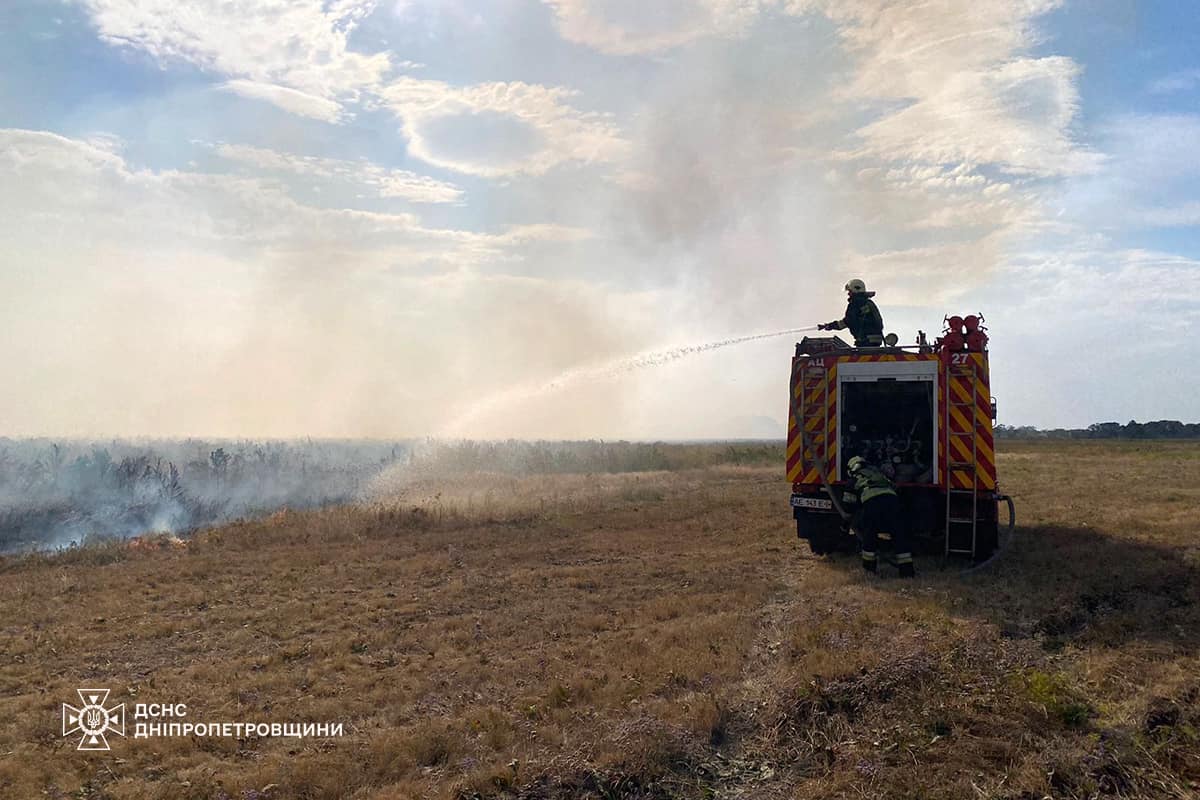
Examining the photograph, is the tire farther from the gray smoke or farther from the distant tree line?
the distant tree line

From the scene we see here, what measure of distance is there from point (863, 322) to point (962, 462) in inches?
112

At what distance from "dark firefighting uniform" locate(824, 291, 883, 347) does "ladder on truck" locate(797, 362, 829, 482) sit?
1.06 metres

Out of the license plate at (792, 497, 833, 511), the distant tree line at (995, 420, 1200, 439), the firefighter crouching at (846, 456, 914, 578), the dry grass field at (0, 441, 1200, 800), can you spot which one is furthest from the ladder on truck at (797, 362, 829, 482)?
the distant tree line at (995, 420, 1200, 439)

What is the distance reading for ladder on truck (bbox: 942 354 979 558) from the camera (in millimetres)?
9344

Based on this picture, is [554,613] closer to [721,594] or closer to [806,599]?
[721,594]

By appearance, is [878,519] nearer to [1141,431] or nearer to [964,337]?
[964,337]

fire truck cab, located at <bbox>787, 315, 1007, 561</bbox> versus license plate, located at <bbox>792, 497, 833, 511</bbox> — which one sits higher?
fire truck cab, located at <bbox>787, 315, 1007, 561</bbox>

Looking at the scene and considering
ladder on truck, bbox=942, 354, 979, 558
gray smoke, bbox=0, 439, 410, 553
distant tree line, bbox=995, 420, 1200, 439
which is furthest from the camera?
distant tree line, bbox=995, 420, 1200, 439

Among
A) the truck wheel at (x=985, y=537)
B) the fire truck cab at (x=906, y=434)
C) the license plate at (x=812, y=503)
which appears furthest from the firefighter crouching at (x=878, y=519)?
the truck wheel at (x=985, y=537)

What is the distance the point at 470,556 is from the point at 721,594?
15.1ft

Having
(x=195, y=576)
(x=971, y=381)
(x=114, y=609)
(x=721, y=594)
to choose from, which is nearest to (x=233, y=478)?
(x=195, y=576)

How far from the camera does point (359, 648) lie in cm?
699

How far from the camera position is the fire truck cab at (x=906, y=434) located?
9.52m

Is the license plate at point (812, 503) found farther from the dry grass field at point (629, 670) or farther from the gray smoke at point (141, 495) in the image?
the gray smoke at point (141, 495)
